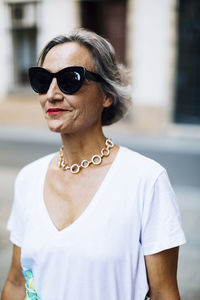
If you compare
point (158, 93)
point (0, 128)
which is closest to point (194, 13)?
point (158, 93)

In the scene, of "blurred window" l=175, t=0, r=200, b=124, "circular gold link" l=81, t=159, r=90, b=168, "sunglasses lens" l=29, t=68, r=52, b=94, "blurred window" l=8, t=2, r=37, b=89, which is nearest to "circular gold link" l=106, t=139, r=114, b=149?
"circular gold link" l=81, t=159, r=90, b=168

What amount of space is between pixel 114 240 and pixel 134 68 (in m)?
9.67

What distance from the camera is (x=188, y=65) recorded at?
34.5ft

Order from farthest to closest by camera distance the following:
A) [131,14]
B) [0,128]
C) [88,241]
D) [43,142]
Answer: [0,128], [131,14], [43,142], [88,241]

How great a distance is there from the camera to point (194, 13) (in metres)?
10.2

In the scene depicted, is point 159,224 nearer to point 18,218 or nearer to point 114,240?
point 114,240

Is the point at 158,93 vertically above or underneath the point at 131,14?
underneath

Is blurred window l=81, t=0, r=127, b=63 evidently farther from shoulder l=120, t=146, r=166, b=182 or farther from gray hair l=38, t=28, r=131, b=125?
shoulder l=120, t=146, r=166, b=182

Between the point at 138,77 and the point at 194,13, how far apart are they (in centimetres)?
199

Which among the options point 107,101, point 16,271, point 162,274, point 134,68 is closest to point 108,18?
point 134,68

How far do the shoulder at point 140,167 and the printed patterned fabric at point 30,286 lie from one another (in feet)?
1.84

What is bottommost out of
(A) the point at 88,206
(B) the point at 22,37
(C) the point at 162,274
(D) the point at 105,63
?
(C) the point at 162,274

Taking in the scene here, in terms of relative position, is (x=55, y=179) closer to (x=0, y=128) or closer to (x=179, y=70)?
(x=179, y=70)

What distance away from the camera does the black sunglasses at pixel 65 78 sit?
1.63 metres
